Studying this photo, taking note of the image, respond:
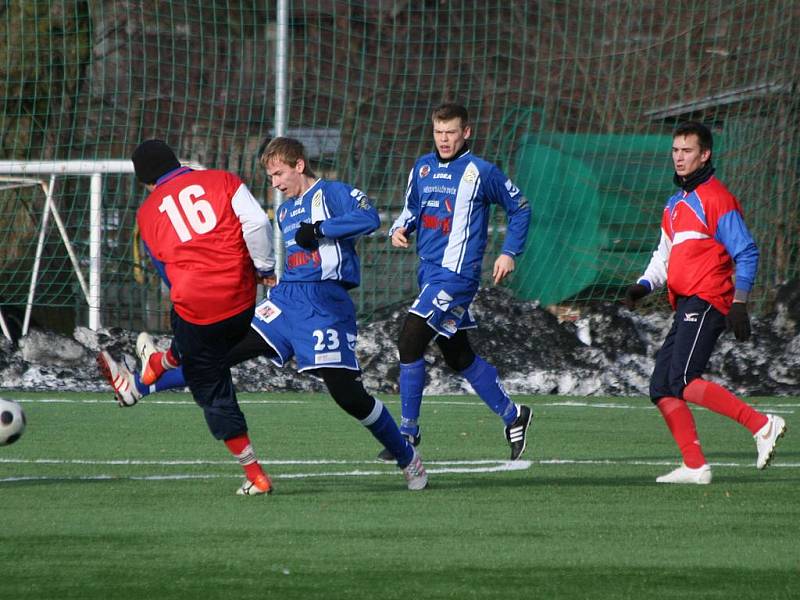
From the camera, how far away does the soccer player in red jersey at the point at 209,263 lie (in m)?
6.04

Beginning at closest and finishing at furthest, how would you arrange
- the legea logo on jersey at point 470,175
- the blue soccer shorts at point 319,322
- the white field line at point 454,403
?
the blue soccer shorts at point 319,322, the legea logo on jersey at point 470,175, the white field line at point 454,403

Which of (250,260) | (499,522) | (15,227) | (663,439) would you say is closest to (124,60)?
(15,227)

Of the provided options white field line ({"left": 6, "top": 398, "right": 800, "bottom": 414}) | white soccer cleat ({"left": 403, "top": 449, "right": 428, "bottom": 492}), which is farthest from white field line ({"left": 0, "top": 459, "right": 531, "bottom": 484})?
white field line ({"left": 6, "top": 398, "right": 800, "bottom": 414})

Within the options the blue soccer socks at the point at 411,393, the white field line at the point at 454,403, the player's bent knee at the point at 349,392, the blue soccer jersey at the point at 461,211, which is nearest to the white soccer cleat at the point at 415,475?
the player's bent knee at the point at 349,392

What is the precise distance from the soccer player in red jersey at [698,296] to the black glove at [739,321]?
6 centimetres

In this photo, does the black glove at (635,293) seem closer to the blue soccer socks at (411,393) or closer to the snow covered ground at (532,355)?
the blue soccer socks at (411,393)

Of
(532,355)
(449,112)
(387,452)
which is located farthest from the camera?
(532,355)

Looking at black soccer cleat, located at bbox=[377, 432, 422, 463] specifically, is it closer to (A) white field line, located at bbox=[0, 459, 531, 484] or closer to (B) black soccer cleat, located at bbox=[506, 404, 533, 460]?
(A) white field line, located at bbox=[0, 459, 531, 484]

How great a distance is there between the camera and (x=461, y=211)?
7.83 meters

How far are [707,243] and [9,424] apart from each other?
3341 mm

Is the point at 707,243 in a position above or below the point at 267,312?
above

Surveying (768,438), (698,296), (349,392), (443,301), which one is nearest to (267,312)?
(443,301)

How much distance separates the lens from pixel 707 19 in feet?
49.3

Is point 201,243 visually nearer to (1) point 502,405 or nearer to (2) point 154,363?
(2) point 154,363
